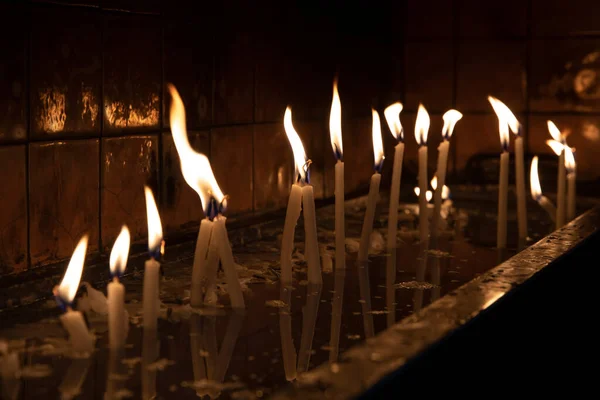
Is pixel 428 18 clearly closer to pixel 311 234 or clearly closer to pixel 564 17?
pixel 564 17

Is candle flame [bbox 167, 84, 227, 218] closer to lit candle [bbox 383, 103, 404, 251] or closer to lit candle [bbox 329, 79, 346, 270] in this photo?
lit candle [bbox 329, 79, 346, 270]

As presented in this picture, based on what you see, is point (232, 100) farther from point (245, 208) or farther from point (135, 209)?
point (135, 209)

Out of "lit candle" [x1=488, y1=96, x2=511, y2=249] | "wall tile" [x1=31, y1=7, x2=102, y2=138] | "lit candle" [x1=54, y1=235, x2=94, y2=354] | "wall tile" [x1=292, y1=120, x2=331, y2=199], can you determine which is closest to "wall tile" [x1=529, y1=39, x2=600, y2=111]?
"wall tile" [x1=292, y1=120, x2=331, y2=199]

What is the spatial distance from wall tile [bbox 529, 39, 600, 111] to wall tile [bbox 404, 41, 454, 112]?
262 millimetres

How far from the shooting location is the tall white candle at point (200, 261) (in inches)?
47.7

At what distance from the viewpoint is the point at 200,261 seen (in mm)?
1230

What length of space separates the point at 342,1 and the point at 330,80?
0.22m

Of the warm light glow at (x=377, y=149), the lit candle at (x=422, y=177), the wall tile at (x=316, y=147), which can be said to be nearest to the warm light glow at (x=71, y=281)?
the warm light glow at (x=377, y=149)

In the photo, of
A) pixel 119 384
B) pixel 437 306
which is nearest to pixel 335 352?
pixel 437 306

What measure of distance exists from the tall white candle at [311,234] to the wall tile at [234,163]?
0.58 meters

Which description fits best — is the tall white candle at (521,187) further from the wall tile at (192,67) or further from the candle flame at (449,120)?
the wall tile at (192,67)

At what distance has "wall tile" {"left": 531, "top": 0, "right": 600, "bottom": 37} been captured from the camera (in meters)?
2.62

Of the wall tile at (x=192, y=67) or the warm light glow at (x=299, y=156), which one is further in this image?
the wall tile at (x=192, y=67)

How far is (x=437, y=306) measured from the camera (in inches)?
43.6
